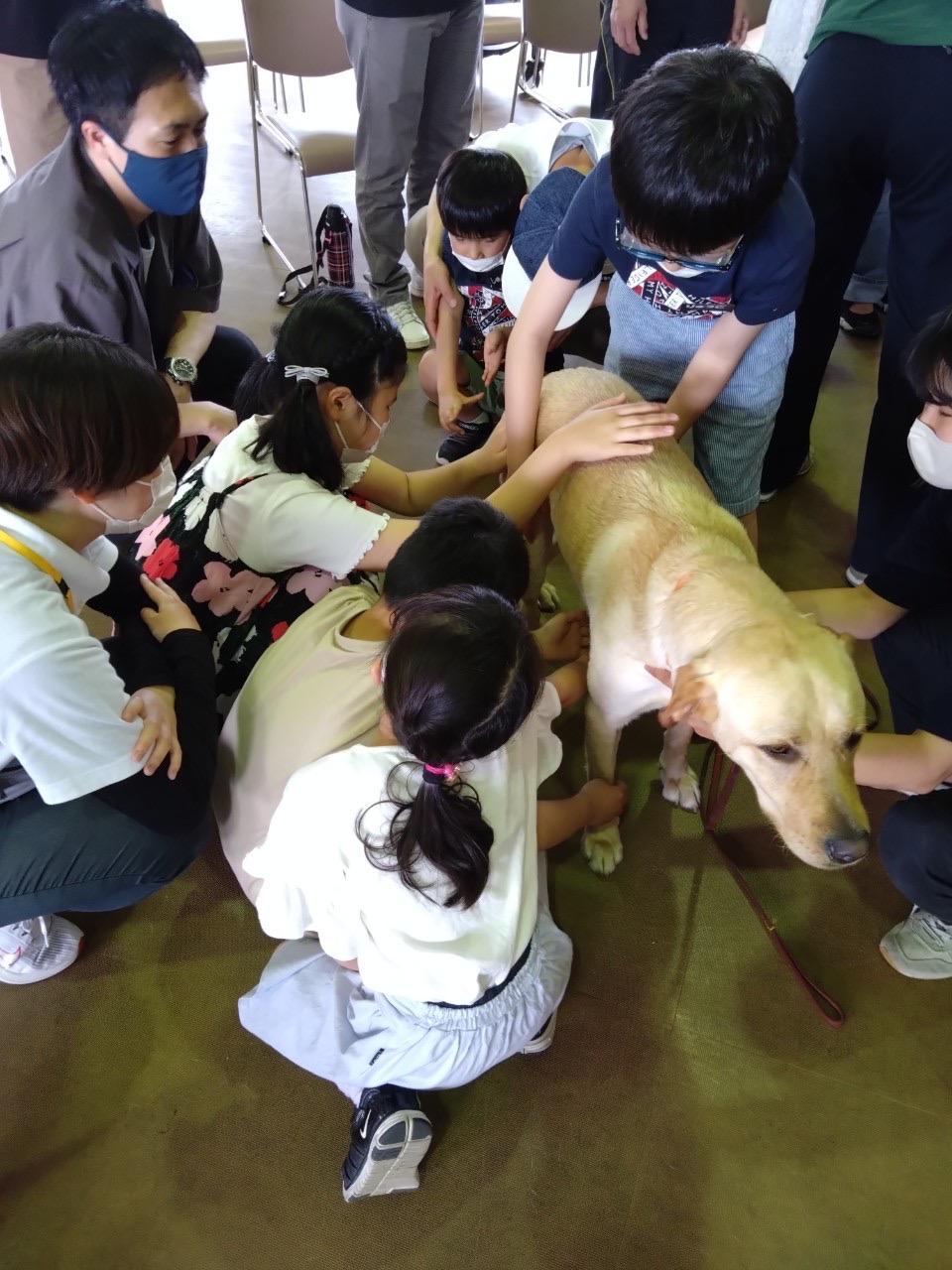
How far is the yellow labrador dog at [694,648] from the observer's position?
1352 mm

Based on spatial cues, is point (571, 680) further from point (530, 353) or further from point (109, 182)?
point (109, 182)

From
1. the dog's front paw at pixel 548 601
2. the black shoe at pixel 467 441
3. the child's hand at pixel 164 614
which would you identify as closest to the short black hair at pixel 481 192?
the black shoe at pixel 467 441

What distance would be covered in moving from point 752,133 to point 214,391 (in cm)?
175

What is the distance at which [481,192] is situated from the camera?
247 cm

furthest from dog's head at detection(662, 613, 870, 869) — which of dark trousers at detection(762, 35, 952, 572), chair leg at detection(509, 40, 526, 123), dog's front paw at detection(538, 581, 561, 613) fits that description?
chair leg at detection(509, 40, 526, 123)

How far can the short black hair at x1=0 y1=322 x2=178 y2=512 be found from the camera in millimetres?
1298

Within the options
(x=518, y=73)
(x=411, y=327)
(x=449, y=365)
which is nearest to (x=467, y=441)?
(x=449, y=365)

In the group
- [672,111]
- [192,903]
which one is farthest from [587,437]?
[192,903]

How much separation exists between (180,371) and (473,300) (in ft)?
3.48

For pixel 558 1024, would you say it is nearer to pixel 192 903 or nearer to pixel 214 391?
pixel 192 903

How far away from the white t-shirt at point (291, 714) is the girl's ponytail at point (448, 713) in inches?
10.3

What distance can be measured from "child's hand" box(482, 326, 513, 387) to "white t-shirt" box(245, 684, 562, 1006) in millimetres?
1707

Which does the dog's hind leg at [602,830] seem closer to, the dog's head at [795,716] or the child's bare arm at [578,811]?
the child's bare arm at [578,811]

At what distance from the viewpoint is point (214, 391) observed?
264 cm
